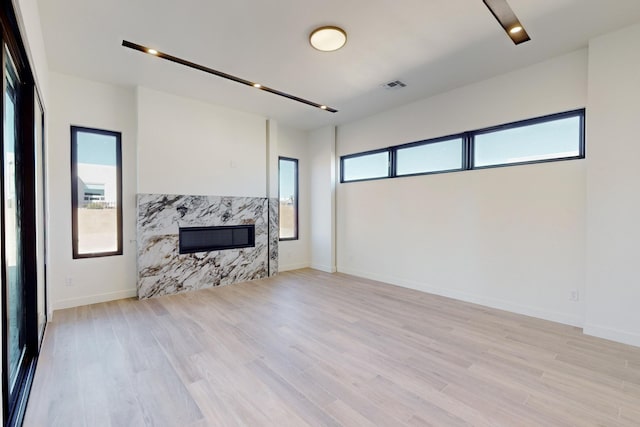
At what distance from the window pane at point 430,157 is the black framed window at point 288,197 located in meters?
2.40

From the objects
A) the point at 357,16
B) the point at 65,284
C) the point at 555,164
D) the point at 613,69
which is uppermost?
the point at 357,16

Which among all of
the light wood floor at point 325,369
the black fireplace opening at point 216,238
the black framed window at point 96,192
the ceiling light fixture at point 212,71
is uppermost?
the ceiling light fixture at point 212,71

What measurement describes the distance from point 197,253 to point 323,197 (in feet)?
9.17

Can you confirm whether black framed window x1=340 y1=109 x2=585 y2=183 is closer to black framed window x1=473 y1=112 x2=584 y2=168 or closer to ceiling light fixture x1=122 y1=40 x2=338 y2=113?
black framed window x1=473 y1=112 x2=584 y2=168

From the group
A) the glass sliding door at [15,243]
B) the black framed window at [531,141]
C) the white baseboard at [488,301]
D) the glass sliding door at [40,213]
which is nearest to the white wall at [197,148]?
the glass sliding door at [40,213]

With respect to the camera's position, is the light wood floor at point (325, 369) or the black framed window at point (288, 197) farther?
the black framed window at point (288, 197)

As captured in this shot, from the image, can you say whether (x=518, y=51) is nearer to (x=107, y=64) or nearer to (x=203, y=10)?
(x=203, y=10)

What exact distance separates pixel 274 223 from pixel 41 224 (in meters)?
3.49

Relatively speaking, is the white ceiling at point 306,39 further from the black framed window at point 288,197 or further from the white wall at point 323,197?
the black framed window at point 288,197

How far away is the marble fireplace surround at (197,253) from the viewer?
4.33 meters

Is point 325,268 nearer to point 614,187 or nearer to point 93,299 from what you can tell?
point 93,299

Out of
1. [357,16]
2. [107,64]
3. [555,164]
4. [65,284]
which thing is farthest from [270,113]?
[555,164]

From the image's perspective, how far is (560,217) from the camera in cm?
343

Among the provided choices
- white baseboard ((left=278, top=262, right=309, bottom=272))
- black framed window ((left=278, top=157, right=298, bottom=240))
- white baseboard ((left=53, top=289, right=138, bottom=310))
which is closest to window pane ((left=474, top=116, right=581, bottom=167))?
black framed window ((left=278, top=157, right=298, bottom=240))
